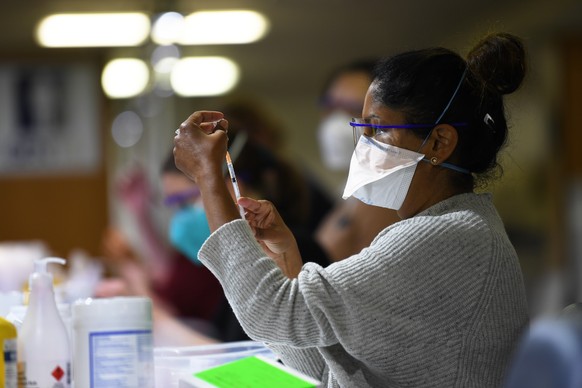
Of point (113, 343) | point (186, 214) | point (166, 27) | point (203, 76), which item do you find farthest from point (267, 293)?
point (203, 76)

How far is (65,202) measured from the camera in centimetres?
699

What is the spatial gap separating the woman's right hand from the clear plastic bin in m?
0.18

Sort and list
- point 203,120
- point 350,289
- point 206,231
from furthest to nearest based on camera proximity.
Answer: point 206,231
point 203,120
point 350,289

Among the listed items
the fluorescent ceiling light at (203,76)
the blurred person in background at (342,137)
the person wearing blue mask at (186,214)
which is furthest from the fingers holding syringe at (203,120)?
the fluorescent ceiling light at (203,76)

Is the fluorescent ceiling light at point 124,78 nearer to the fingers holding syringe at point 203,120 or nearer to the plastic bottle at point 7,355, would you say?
the fingers holding syringe at point 203,120

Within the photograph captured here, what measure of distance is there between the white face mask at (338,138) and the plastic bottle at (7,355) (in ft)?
6.79

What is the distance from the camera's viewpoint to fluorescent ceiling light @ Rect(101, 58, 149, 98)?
6.44m

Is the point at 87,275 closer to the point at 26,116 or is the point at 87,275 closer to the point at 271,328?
the point at 271,328

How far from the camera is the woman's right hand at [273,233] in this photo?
1.42 metres

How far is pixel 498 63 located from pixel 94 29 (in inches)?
185

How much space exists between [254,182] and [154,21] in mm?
2460

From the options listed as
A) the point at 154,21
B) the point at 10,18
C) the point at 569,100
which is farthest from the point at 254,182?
the point at 569,100

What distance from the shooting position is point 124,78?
6.79 meters

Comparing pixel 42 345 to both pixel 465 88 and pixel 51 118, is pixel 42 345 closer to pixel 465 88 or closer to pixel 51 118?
pixel 465 88
